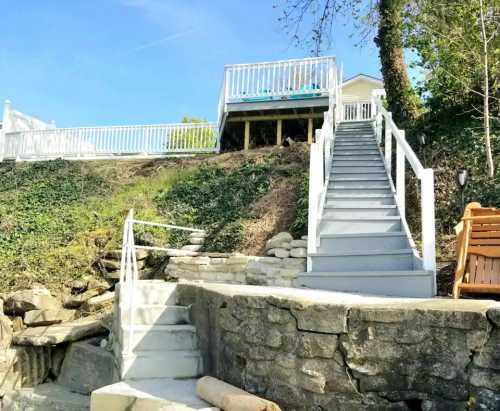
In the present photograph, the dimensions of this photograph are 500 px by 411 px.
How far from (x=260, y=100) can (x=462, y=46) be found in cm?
503

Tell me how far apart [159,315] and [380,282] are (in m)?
2.18

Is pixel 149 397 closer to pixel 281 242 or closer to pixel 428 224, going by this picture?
pixel 281 242

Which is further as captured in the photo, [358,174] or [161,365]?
[358,174]

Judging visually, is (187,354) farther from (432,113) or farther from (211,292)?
(432,113)

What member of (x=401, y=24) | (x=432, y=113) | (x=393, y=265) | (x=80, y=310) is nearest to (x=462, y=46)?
(x=432, y=113)

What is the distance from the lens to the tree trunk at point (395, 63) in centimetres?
1003

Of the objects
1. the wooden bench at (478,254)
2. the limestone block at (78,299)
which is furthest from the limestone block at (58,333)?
the wooden bench at (478,254)

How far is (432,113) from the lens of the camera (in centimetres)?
935

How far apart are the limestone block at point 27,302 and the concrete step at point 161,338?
3007mm

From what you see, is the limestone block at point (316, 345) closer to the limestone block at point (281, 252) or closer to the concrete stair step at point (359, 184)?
the limestone block at point (281, 252)

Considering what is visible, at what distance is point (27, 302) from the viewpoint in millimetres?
6539

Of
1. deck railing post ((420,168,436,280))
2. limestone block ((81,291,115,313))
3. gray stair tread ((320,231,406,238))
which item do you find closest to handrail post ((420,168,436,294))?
deck railing post ((420,168,436,280))

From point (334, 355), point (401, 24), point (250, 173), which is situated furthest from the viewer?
point (401, 24)

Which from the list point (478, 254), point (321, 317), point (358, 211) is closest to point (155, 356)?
point (321, 317)
